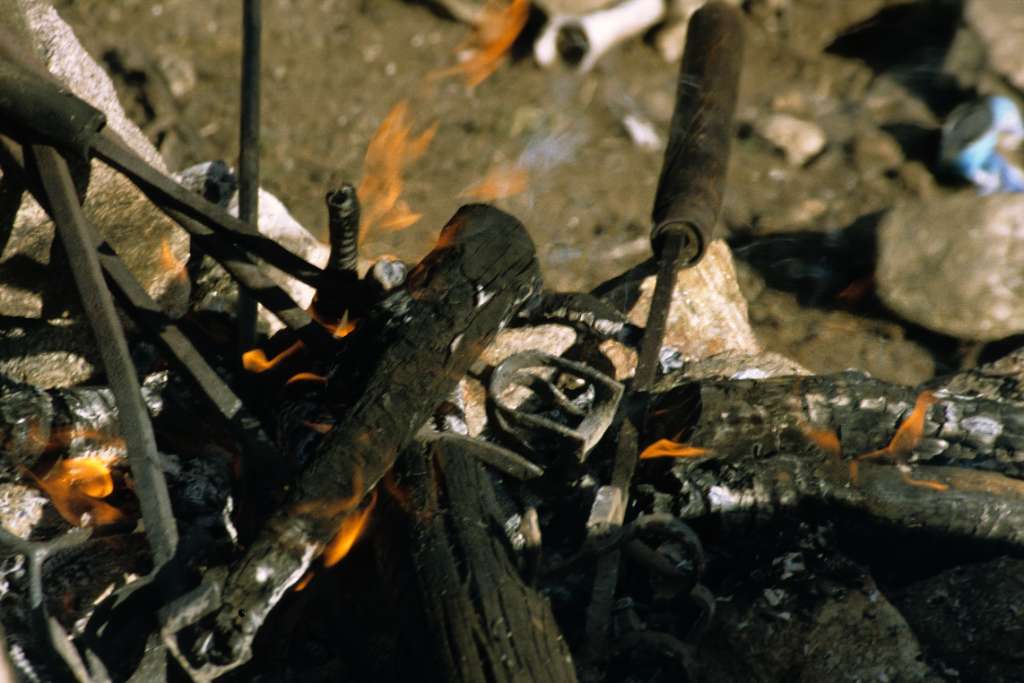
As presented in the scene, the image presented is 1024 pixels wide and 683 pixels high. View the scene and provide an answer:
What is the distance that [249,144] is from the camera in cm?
→ 362

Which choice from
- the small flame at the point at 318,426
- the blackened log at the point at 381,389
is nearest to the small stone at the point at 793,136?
the blackened log at the point at 381,389

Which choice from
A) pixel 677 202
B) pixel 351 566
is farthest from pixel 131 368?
pixel 677 202

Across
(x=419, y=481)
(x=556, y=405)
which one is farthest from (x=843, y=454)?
(x=419, y=481)

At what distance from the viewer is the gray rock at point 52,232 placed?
3.38 meters

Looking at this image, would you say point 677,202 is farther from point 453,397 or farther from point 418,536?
point 418,536

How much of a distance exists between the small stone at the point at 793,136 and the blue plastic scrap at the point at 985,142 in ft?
2.10

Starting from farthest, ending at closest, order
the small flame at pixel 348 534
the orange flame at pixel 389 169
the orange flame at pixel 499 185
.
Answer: the orange flame at pixel 499 185 → the orange flame at pixel 389 169 → the small flame at pixel 348 534

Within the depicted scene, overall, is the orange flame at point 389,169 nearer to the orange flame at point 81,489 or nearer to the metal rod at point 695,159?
the metal rod at point 695,159

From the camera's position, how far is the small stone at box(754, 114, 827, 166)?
571 centimetres

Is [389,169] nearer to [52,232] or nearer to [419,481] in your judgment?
[52,232]

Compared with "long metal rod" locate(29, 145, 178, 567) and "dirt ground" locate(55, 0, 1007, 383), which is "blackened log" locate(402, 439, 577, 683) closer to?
"long metal rod" locate(29, 145, 178, 567)

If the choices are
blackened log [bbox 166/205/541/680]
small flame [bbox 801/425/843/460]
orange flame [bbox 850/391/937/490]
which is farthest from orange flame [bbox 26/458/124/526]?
orange flame [bbox 850/391/937/490]

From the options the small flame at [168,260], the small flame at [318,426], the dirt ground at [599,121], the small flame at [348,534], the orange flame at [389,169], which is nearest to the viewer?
the small flame at [348,534]

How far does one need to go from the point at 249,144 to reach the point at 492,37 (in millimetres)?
2972
